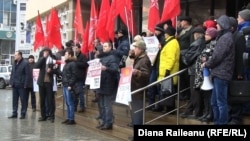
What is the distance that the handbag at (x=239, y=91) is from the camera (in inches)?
295

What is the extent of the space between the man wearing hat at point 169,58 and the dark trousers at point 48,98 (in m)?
4.50

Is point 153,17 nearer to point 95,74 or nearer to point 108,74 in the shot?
point 108,74

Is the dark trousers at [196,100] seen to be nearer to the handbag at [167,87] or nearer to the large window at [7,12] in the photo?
the handbag at [167,87]

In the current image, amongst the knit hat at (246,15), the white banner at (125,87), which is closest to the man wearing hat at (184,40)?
the white banner at (125,87)

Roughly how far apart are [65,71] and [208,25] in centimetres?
472

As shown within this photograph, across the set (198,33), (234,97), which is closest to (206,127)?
(234,97)

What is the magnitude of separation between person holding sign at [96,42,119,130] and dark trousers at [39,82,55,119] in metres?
2.79

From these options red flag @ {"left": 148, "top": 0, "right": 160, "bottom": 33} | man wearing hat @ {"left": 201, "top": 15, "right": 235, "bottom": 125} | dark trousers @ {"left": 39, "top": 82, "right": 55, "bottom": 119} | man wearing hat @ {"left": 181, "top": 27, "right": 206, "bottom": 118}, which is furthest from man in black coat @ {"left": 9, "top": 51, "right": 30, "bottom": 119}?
man wearing hat @ {"left": 201, "top": 15, "right": 235, "bottom": 125}

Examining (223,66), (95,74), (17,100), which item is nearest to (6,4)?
(17,100)

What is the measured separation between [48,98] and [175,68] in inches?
196

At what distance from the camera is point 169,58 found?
9430 millimetres

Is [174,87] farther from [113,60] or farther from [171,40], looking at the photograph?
[113,60]

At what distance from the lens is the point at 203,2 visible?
1456 cm

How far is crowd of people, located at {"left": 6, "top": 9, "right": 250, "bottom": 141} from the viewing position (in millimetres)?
7648
